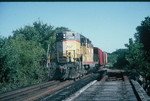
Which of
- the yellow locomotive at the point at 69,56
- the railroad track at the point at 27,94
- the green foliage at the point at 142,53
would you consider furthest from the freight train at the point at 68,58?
the green foliage at the point at 142,53

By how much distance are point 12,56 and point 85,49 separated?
7.73 metres

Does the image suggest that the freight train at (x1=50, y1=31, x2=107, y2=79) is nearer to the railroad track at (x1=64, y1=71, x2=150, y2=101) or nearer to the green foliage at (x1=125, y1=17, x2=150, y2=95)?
the railroad track at (x1=64, y1=71, x2=150, y2=101)

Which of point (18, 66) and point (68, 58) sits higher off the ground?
point (68, 58)

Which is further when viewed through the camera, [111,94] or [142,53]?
[142,53]

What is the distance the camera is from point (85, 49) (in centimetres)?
1909

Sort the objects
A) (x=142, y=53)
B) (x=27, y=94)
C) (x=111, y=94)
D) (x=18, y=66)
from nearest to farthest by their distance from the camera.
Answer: (x=111, y=94), (x=27, y=94), (x=18, y=66), (x=142, y=53)

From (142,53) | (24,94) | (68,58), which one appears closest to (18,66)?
(68,58)

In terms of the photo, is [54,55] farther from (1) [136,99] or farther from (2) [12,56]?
(1) [136,99]

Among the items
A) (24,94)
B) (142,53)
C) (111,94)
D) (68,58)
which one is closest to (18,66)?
(68,58)

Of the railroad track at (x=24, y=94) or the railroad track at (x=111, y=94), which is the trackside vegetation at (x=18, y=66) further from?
the railroad track at (x=111, y=94)

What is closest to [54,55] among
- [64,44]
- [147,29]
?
[64,44]

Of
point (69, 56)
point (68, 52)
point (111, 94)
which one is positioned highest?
point (68, 52)

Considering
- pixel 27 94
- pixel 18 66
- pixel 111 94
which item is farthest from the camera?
pixel 18 66

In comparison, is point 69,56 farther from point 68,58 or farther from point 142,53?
point 142,53
